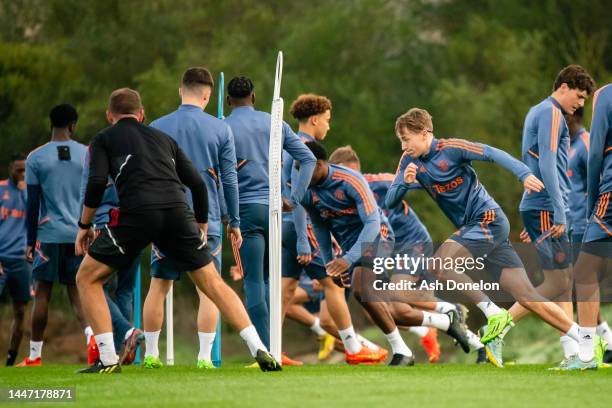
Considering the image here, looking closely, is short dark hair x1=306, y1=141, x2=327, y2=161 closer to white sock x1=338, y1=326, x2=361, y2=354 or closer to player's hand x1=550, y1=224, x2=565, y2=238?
white sock x1=338, y1=326, x2=361, y2=354

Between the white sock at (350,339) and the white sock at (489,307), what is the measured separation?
5.74 ft

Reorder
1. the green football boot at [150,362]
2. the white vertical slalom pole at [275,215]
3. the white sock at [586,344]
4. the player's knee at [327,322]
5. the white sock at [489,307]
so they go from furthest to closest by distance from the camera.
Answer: the player's knee at [327,322] < the green football boot at [150,362] < the white sock at [489,307] < the white vertical slalom pole at [275,215] < the white sock at [586,344]

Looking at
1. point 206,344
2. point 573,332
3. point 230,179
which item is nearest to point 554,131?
point 573,332

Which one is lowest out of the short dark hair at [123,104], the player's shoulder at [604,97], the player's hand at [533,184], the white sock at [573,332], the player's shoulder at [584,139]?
the white sock at [573,332]

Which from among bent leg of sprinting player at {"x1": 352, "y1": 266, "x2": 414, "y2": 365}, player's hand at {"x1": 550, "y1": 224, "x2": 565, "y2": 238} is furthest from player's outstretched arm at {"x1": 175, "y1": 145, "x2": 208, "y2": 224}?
player's hand at {"x1": 550, "y1": 224, "x2": 565, "y2": 238}

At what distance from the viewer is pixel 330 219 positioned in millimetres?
11680

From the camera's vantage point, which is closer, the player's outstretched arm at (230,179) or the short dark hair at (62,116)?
the player's outstretched arm at (230,179)

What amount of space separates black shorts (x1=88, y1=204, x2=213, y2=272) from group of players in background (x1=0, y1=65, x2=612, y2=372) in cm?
2

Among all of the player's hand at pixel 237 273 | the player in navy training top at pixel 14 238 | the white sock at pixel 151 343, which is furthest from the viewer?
the player in navy training top at pixel 14 238

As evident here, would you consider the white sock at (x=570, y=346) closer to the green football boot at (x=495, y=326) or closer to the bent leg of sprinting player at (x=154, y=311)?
the green football boot at (x=495, y=326)

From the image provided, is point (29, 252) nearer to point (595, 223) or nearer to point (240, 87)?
point (240, 87)

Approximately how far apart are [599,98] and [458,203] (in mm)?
2016

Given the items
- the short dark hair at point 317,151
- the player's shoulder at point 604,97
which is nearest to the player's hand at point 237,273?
the short dark hair at point 317,151

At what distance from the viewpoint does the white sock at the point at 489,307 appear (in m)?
10.5
